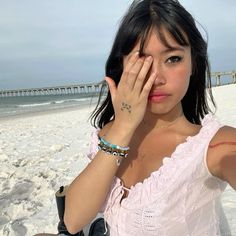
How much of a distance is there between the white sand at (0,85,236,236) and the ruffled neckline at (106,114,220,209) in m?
1.48

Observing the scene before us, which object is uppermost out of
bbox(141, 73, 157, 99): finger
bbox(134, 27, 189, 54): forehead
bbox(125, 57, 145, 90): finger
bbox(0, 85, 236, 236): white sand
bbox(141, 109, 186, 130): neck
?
bbox(134, 27, 189, 54): forehead

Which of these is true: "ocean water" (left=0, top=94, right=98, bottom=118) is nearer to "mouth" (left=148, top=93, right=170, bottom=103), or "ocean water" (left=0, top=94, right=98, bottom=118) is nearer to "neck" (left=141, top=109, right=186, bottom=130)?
"neck" (left=141, top=109, right=186, bottom=130)

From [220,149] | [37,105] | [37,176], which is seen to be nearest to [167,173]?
[220,149]

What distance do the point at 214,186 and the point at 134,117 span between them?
0.42 meters

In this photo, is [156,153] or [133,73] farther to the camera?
[156,153]

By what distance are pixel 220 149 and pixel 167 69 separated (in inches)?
13.5

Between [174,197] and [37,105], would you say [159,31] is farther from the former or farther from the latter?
[37,105]

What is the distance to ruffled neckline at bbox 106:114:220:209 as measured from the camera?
52.9 inches

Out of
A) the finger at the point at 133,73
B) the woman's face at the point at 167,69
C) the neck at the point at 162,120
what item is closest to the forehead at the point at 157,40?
the woman's face at the point at 167,69

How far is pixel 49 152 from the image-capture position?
612 cm

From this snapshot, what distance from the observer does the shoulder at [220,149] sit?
1.28m

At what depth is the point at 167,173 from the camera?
4.46ft

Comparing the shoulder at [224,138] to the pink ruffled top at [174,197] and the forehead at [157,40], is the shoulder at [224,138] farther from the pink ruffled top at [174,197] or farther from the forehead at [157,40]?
the forehead at [157,40]

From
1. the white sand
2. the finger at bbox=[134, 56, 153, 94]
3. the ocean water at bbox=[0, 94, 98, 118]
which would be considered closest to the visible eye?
the finger at bbox=[134, 56, 153, 94]
